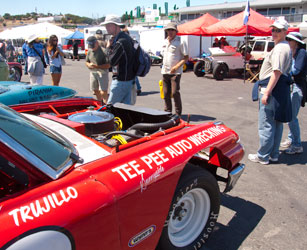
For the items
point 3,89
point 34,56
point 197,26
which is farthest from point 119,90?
point 197,26

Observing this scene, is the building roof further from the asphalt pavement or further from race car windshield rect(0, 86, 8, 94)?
race car windshield rect(0, 86, 8, 94)

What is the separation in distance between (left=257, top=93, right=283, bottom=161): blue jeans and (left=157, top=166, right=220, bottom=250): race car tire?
177 centimetres

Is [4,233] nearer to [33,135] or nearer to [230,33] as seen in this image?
[33,135]

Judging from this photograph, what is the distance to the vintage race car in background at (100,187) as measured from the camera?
134 cm

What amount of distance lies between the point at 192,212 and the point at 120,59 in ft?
8.72

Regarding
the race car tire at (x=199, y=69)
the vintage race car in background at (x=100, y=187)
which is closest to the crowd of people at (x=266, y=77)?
the vintage race car in background at (x=100, y=187)

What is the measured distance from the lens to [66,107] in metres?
3.59

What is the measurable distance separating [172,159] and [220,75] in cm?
1137

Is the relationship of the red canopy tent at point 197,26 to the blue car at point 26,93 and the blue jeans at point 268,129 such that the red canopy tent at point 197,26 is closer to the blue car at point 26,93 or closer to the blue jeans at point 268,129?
the blue car at point 26,93

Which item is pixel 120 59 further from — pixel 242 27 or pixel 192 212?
pixel 242 27

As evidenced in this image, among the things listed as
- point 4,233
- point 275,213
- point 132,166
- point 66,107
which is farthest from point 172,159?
point 66,107

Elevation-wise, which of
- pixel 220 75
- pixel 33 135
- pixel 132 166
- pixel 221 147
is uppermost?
pixel 33 135

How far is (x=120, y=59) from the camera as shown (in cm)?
432

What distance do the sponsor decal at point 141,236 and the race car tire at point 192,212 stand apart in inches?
9.5
